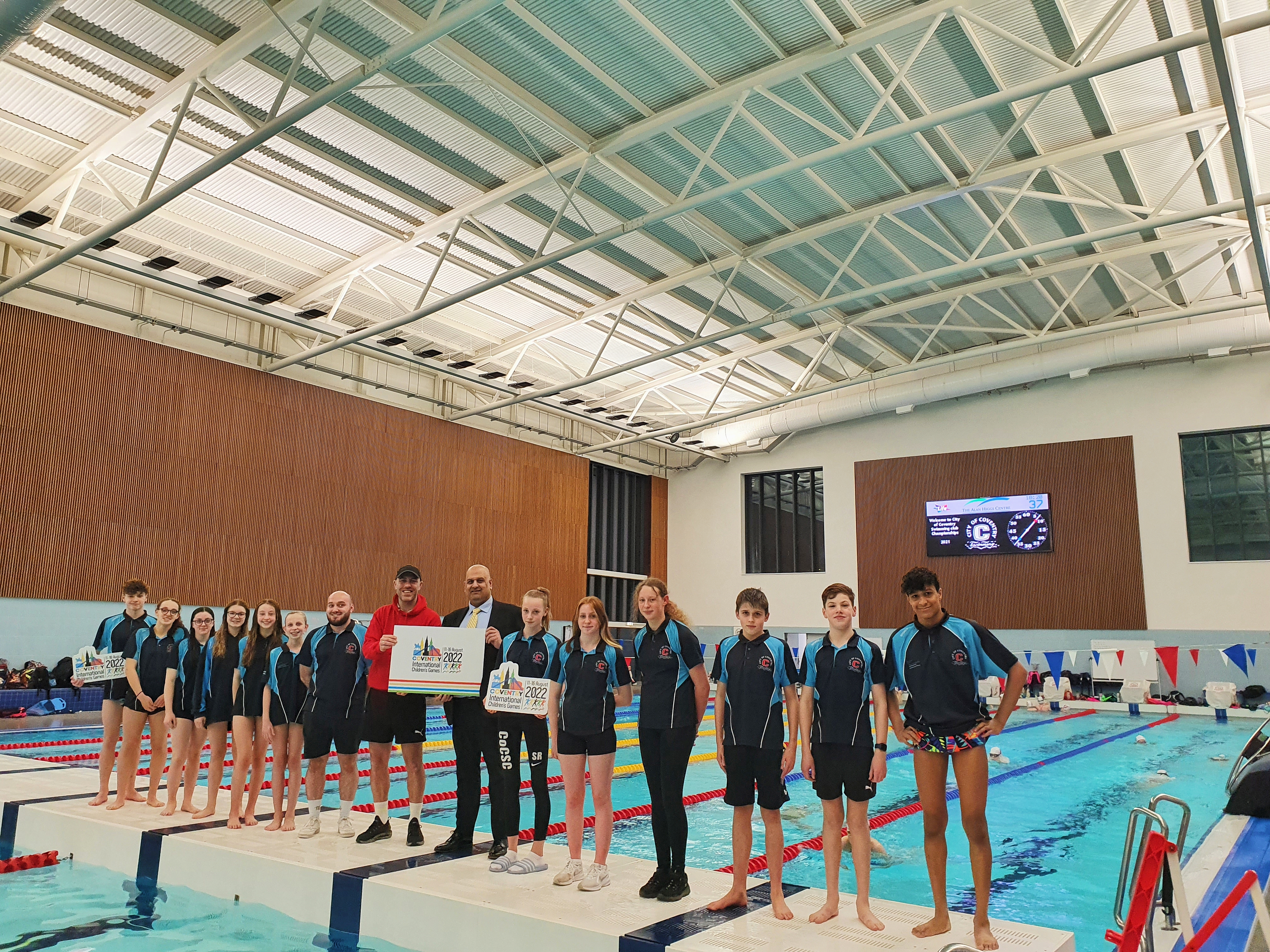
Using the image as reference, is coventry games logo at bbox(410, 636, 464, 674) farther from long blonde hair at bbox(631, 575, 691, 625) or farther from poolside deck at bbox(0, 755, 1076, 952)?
long blonde hair at bbox(631, 575, 691, 625)

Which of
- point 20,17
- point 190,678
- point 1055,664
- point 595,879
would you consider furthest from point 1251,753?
point 1055,664

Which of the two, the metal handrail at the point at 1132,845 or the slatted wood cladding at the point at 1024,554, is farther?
the slatted wood cladding at the point at 1024,554

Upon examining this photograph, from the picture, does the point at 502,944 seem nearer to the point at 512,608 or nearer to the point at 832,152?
the point at 512,608

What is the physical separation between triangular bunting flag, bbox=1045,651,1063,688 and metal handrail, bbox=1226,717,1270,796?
39.8 feet

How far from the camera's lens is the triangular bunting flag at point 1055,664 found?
1991cm

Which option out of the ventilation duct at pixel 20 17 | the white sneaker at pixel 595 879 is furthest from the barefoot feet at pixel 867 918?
the ventilation duct at pixel 20 17

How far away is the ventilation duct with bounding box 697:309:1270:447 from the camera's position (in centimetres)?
1747

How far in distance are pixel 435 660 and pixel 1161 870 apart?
403 centimetres

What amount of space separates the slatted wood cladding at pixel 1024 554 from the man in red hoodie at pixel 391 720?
1761cm

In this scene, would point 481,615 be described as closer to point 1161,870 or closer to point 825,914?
point 825,914

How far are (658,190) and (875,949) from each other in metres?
10.9

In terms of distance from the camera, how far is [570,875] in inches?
200

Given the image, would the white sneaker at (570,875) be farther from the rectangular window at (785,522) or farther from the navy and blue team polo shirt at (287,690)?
the rectangular window at (785,522)

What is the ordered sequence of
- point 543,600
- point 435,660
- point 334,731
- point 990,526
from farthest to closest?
point 990,526
point 334,731
point 435,660
point 543,600
